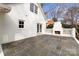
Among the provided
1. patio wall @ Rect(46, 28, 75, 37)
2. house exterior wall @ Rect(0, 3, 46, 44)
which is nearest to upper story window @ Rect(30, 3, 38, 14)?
house exterior wall @ Rect(0, 3, 46, 44)

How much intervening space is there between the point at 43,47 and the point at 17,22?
691 millimetres

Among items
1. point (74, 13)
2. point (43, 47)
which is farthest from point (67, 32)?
point (43, 47)

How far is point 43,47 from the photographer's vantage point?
3.17 m

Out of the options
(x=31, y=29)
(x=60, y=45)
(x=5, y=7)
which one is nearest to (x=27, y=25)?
(x=31, y=29)

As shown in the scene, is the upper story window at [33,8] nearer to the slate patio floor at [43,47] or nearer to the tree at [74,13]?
the slate patio floor at [43,47]

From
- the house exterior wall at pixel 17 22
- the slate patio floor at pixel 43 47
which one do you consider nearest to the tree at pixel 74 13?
the slate patio floor at pixel 43 47

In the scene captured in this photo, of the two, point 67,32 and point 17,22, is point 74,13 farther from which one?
point 17,22

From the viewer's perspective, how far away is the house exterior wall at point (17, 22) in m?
3.15

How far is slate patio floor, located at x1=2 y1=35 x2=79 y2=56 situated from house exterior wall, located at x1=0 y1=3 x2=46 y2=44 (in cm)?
11

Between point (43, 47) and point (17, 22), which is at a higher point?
point (17, 22)

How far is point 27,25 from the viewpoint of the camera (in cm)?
320

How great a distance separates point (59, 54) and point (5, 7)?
4.34ft

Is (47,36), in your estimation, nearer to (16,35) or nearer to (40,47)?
(40,47)

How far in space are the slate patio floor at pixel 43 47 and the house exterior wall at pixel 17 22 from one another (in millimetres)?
113
